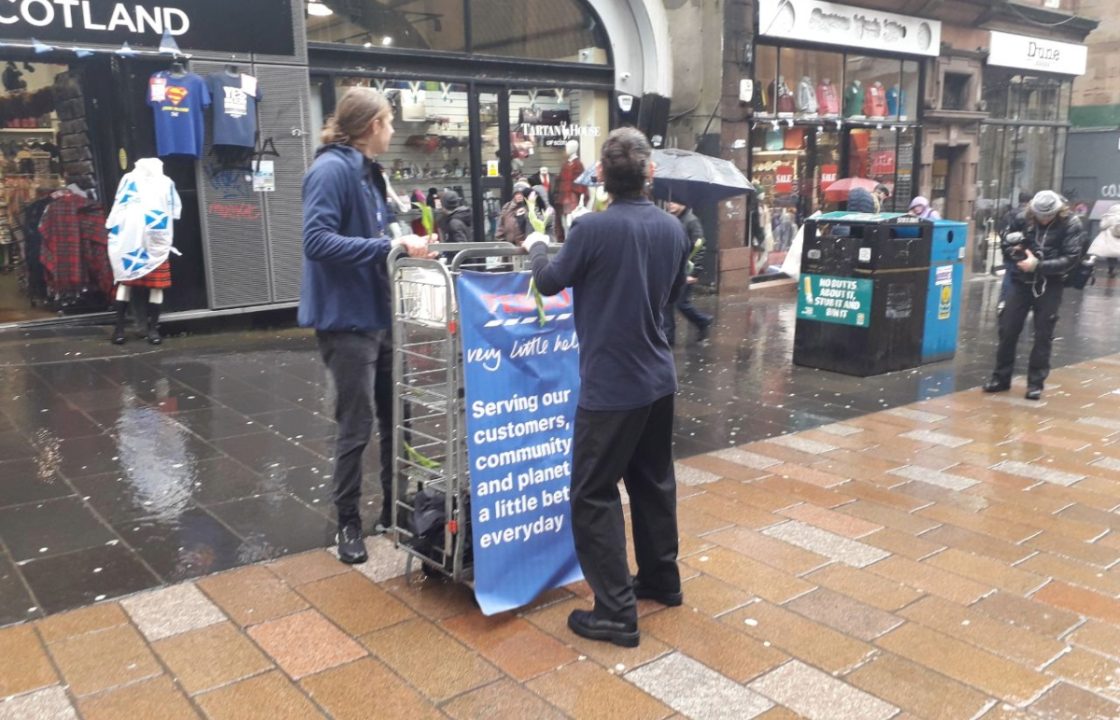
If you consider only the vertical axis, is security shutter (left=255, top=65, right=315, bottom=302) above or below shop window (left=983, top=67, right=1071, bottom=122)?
below

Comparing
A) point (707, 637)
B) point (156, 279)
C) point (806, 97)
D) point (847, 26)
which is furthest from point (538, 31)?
point (707, 637)

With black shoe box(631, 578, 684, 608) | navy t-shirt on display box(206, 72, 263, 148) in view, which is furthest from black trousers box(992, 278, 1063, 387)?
navy t-shirt on display box(206, 72, 263, 148)

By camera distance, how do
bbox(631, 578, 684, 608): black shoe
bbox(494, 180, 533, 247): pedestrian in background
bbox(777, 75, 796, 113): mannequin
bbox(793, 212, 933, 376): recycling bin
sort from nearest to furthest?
1. bbox(631, 578, 684, 608): black shoe
2. bbox(793, 212, 933, 376): recycling bin
3. bbox(494, 180, 533, 247): pedestrian in background
4. bbox(777, 75, 796, 113): mannequin

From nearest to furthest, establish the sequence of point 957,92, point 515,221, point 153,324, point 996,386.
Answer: point 996,386 < point 153,324 < point 515,221 < point 957,92

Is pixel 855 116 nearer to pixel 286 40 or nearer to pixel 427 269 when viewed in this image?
pixel 286 40

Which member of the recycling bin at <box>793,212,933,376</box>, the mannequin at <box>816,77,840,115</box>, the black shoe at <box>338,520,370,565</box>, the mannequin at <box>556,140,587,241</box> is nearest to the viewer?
the black shoe at <box>338,520,370,565</box>

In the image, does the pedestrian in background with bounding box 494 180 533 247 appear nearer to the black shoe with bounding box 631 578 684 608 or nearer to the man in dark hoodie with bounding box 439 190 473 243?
the man in dark hoodie with bounding box 439 190 473 243

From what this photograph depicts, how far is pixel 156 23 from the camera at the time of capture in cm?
873

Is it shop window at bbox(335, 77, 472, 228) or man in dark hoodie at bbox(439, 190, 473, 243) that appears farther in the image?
shop window at bbox(335, 77, 472, 228)

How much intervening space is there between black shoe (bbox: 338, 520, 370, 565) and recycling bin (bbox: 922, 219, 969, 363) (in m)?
6.15

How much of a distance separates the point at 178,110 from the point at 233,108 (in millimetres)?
533

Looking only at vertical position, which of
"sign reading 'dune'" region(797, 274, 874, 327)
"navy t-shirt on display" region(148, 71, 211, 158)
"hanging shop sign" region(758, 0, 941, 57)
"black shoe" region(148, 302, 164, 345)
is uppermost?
"hanging shop sign" region(758, 0, 941, 57)

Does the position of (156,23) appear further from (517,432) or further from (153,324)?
(517,432)

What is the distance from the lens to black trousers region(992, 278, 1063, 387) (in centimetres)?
734
